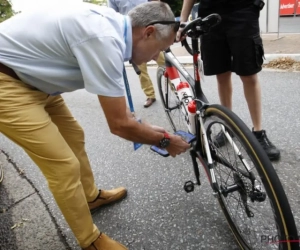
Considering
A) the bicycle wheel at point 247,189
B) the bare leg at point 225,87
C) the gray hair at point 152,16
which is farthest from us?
the bare leg at point 225,87

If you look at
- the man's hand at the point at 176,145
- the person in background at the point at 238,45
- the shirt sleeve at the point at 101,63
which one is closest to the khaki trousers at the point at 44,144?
the shirt sleeve at the point at 101,63

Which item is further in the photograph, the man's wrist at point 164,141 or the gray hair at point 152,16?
the man's wrist at point 164,141

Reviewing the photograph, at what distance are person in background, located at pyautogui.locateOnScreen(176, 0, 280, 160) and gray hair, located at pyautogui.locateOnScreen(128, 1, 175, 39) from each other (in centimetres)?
94

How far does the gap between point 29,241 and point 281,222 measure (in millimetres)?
1581

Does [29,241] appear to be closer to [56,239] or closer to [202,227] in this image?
[56,239]

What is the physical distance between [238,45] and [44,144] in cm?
155

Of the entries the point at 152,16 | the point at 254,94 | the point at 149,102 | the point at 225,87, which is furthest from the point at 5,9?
the point at 152,16

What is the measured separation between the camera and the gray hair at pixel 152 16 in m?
1.37

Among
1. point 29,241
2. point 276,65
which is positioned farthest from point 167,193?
point 276,65

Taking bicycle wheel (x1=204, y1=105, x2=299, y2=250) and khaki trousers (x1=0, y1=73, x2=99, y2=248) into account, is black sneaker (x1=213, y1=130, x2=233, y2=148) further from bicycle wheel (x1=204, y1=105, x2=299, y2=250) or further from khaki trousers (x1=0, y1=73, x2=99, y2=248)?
khaki trousers (x1=0, y1=73, x2=99, y2=248)

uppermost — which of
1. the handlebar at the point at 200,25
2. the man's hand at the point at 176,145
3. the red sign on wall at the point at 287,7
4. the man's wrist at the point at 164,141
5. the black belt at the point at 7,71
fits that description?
the black belt at the point at 7,71

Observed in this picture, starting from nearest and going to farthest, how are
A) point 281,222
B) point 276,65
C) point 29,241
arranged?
point 281,222 < point 29,241 < point 276,65

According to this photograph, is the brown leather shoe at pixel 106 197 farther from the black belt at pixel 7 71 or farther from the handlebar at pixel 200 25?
the handlebar at pixel 200 25

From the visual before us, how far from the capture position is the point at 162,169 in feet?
8.30
